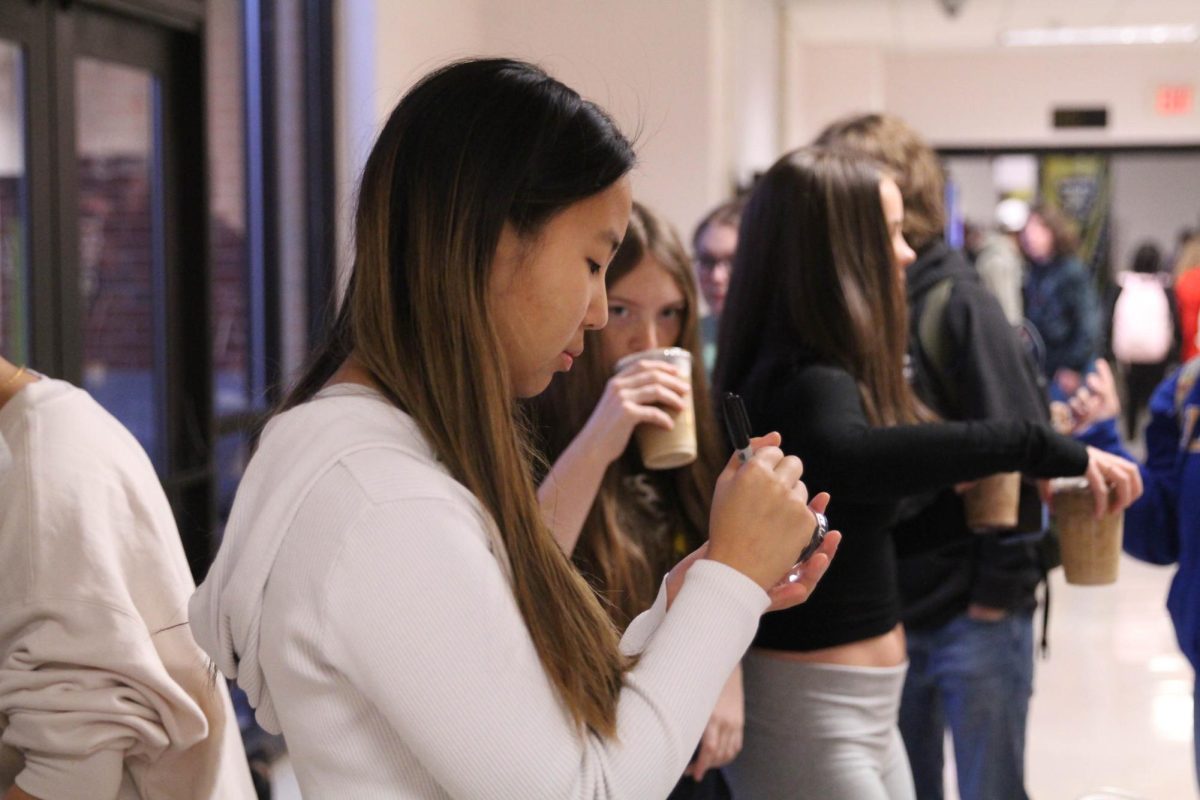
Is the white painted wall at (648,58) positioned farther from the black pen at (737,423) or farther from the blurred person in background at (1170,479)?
the black pen at (737,423)

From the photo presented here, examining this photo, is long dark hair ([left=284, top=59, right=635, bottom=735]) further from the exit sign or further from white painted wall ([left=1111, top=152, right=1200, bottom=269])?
white painted wall ([left=1111, top=152, right=1200, bottom=269])

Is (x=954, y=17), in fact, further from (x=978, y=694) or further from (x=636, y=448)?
(x=636, y=448)

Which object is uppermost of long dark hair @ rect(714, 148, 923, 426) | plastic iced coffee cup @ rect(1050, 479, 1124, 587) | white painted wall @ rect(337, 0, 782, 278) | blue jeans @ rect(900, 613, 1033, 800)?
white painted wall @ rect(337, 0, 782, 278)

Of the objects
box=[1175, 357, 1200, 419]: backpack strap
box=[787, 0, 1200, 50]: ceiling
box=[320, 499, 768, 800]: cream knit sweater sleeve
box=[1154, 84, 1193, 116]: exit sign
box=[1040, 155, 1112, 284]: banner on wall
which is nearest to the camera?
box=[320, 499, 768, 800]: cream knit sweater sleeve

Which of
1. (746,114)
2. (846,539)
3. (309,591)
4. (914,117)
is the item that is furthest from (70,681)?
(914,117)

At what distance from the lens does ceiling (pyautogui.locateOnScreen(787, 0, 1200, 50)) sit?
31.2 ft

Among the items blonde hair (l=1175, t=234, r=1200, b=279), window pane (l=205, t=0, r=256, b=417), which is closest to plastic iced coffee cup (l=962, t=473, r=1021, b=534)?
window pane (l=205, t=0, r=256, b=417)

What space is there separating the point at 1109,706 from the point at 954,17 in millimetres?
6728

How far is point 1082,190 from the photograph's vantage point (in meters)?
13.9

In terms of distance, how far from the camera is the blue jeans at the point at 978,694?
248cm

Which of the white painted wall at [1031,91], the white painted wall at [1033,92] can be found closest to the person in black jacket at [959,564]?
the white painted wall at [1031,91]

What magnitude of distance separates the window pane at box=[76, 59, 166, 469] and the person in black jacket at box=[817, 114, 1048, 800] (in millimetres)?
2091

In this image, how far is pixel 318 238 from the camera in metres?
4.65

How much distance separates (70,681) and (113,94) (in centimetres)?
275
